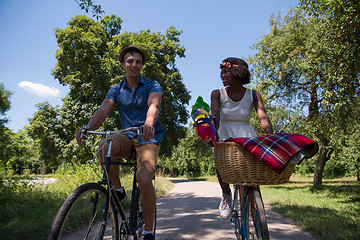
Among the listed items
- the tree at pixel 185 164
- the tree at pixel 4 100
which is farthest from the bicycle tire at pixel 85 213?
the tree at pixel 4 100

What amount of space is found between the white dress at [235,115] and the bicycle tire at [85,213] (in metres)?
1.49

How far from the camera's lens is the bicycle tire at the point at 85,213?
6.08 feet

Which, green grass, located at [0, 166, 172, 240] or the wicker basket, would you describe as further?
green grass, located at [0, 166, 172, 240]

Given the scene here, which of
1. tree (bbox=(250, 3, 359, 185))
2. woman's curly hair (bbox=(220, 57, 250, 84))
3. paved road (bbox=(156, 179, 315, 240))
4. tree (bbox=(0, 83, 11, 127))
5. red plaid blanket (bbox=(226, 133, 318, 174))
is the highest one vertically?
tree (bbox=(0, 83, 11, 127))

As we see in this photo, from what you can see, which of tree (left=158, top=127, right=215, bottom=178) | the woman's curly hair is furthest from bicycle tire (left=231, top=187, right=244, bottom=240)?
tree (left=158, top=127, right=215, bottom=178)

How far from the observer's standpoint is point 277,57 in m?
12.7

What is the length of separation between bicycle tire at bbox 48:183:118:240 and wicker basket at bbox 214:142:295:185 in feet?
Result: 3.68

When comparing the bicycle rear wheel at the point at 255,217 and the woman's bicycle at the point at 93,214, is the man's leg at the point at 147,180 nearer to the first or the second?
the woman's bicycle at the point at 93,214

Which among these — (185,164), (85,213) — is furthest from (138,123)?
(185,164)

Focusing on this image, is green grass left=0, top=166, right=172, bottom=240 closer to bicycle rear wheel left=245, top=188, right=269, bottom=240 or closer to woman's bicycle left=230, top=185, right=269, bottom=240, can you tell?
woman's bicycle left=230, top=185, right=269, bottom=240

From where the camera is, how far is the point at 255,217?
7.47 feet

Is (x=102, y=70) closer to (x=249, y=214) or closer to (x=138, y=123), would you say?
(x=138, y=123)

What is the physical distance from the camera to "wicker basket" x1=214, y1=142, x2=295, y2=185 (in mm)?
2096

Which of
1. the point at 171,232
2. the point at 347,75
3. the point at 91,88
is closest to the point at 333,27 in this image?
the point at 347,75
